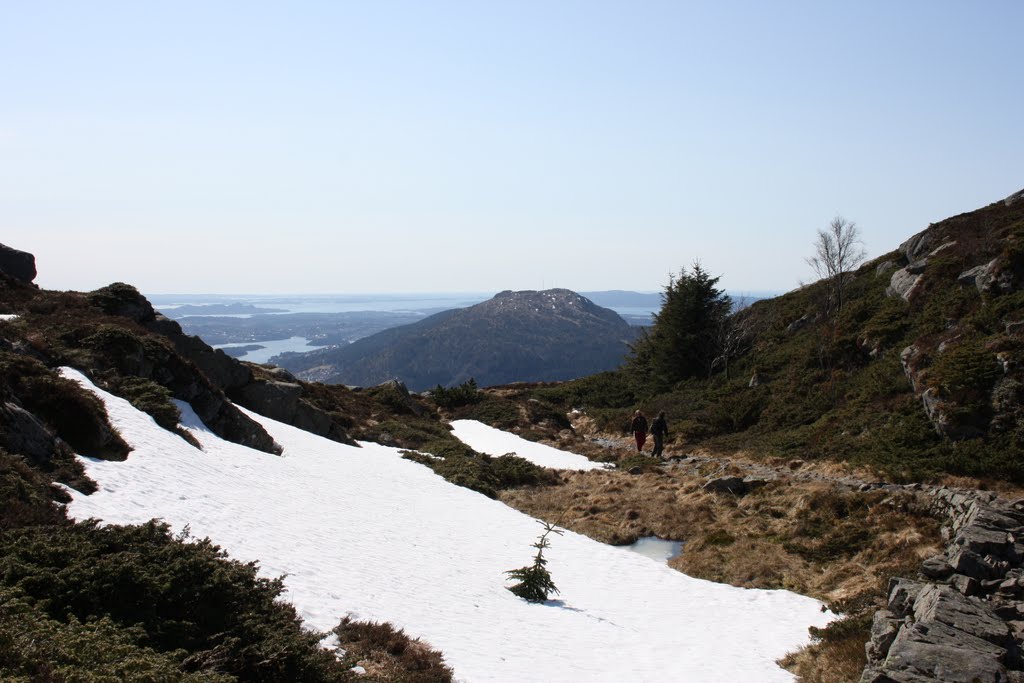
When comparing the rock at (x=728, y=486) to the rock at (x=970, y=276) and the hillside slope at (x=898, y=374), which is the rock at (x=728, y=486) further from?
the rock at (x=970, y=276)

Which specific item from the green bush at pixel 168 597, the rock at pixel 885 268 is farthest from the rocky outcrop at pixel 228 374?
the rock at pixel 885 268

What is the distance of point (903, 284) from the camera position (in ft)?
92.4

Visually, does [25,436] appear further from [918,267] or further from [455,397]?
[455,397]

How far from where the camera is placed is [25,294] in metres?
20.9

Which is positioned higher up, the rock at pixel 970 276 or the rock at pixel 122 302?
the rock at pixel 122 302

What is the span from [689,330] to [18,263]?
3386 centimetres

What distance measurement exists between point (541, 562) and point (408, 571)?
2465mm

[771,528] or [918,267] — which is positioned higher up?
[918,267]

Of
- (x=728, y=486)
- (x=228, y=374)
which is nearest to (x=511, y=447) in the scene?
(x=228, y=374)

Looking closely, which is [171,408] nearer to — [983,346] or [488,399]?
[983,346]

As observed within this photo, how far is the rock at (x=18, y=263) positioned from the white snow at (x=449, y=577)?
10.9 metres

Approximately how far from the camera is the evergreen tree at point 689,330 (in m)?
39.3

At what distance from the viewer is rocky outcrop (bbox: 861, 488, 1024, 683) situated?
7.20 meters

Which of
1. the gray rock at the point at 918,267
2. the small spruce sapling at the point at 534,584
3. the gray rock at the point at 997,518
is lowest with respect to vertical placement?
the small spruce sapling at the point at 534,584
